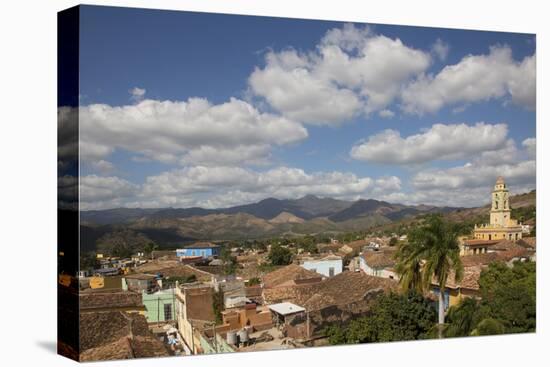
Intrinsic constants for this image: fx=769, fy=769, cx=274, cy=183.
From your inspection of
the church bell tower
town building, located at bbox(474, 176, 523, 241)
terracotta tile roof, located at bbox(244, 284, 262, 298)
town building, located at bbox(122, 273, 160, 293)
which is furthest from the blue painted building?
the church bell tower

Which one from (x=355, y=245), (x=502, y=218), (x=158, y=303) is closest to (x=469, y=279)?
(x=502, y=218)

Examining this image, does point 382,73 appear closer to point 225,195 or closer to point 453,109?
point 453,109

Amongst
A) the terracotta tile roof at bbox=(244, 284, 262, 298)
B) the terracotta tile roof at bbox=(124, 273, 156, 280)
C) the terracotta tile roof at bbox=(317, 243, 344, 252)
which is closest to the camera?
the terracotta tile roof at bbox=(124, 273, 156, 280)

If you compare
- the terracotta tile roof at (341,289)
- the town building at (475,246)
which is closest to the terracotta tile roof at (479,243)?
the town building at (475,246)

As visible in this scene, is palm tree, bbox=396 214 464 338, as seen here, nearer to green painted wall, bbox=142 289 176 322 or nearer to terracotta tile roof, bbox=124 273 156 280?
green painted wall, bbox=142 289 176 322

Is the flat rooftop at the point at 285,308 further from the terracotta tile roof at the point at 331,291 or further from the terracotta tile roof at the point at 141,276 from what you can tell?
the terracotta tile roof at the point at 141,276

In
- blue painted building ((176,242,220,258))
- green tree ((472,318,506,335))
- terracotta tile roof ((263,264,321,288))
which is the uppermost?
blue painted building ((176,242,220,258))

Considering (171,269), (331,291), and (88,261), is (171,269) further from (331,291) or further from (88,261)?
(331,291)
